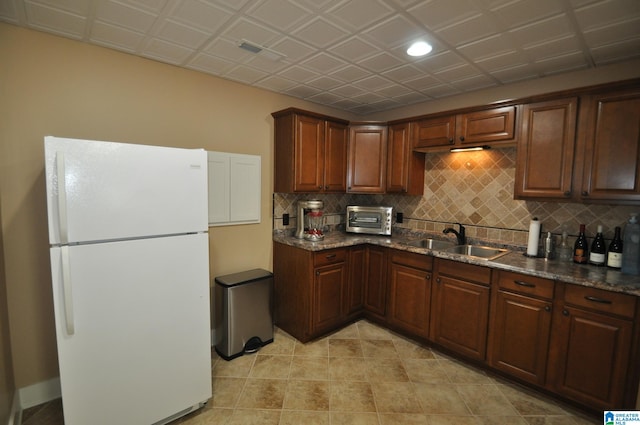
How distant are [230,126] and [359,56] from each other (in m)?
1.37

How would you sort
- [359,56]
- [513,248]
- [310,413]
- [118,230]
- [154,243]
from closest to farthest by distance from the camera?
[118,230] < [154,243] < [310,413] < [359,56] < [513,248]

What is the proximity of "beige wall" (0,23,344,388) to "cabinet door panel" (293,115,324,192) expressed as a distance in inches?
40.4

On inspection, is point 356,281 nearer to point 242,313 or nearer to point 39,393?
point 242,313

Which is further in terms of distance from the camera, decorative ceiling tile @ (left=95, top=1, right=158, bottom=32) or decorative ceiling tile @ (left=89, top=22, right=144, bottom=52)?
decorative ceiling tile @ (left=89, top=22, right=144, bottom=52)

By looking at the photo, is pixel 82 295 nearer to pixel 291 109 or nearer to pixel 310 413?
pixel 310 413

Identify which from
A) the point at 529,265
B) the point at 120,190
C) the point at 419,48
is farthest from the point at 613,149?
the point at 120,190

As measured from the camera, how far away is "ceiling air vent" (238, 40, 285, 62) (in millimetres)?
2053

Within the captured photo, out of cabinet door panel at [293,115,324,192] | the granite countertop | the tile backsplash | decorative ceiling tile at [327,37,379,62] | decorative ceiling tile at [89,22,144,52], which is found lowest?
the granite countertop

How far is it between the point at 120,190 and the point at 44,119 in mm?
992

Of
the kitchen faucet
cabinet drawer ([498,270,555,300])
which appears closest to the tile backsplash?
the kitchen faucet

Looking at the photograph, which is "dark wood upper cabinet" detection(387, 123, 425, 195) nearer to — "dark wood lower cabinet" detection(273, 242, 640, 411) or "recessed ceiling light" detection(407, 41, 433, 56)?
"dark wood lower cabinet" detection(273, 242, 640, 411)

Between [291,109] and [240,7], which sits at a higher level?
[240,7]

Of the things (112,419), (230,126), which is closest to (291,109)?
(230,126)

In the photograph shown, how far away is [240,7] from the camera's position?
1644mm
